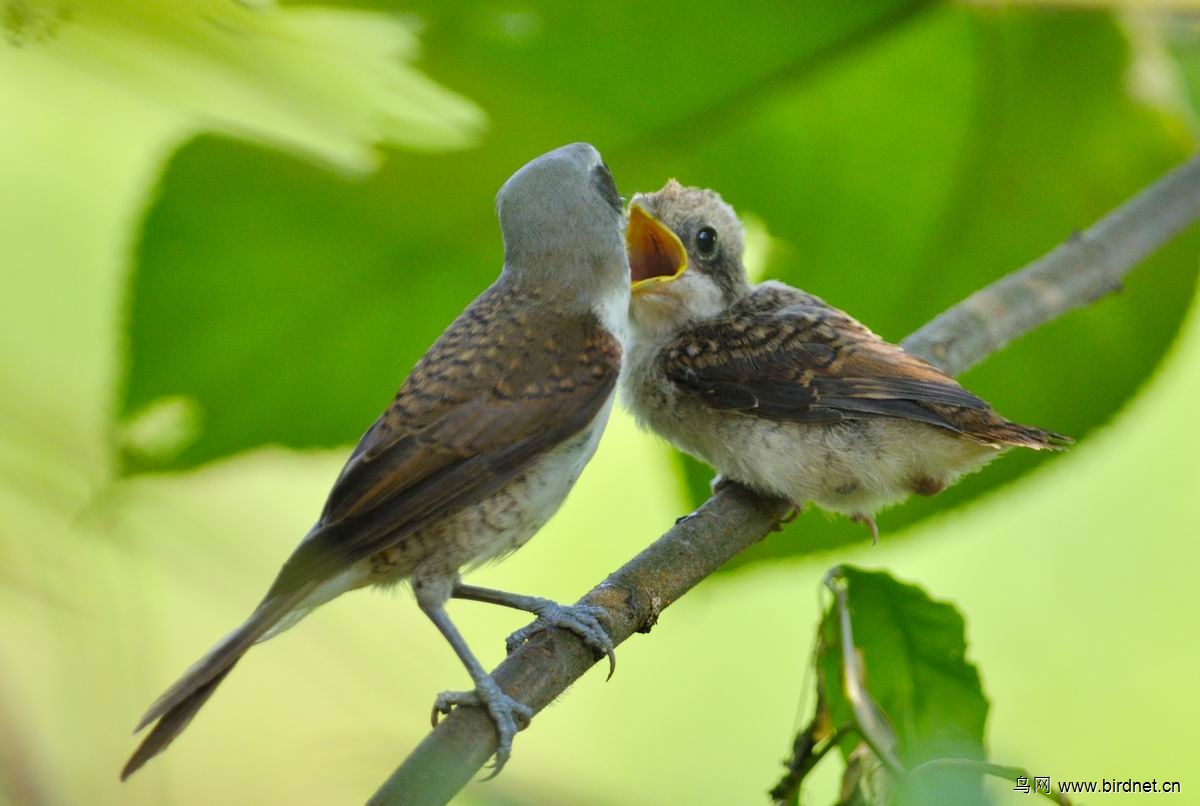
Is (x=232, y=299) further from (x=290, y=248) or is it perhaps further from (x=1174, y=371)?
(x=1174, y=371)

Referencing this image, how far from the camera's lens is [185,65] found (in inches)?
27.4

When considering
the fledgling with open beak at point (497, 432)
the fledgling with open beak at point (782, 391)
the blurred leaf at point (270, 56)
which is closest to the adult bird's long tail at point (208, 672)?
the fledgling with open beak at point (497, 432)

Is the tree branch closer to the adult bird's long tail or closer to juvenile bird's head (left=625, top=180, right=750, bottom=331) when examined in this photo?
the adult bird's long tail

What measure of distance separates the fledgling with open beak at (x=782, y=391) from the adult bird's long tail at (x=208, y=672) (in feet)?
2.81

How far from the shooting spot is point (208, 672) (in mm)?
1238

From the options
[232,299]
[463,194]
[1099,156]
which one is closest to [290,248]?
[232,299]

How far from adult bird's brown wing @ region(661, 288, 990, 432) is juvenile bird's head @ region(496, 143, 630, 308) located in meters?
0.32

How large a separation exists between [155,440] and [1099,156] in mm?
1730

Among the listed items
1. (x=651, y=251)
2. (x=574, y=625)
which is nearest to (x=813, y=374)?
(x=651, y=251)

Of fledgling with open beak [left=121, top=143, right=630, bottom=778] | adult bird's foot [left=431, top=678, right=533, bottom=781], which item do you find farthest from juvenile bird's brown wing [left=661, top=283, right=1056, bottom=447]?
adult bird's foot [left=431, top=678, right=533, bottom=781]

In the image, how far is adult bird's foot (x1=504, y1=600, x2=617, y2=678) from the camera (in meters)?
1.39

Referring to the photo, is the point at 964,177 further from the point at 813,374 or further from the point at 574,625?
the point at 574,625

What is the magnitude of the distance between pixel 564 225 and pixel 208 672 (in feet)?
2.83

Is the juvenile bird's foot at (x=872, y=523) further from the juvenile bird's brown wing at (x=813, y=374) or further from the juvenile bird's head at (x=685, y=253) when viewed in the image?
the juvenile bird's head at (x=685, y=253)
